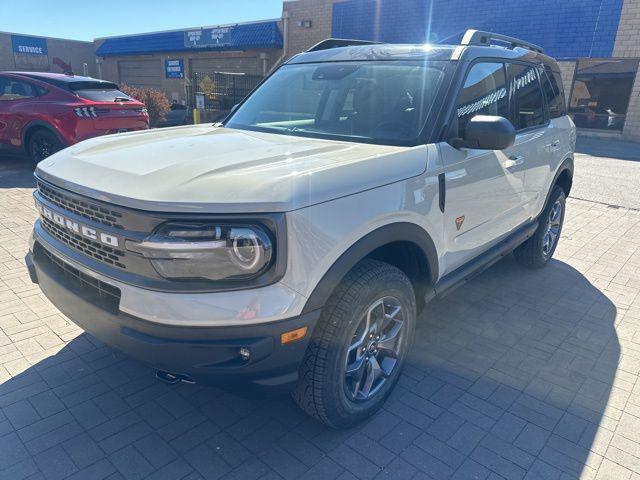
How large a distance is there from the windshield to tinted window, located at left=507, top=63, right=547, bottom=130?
1.03m

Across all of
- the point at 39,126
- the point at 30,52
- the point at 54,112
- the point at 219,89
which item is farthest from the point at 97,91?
the point at 30,52

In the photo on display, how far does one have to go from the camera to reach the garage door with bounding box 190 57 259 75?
25.1 m

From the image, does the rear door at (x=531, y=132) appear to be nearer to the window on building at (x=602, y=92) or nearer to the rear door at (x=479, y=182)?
the rear door at (x=479, y=182)

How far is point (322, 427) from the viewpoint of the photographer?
8.60ft

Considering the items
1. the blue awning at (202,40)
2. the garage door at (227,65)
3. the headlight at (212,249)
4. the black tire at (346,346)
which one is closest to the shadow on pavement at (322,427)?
the black tire at (346,346)

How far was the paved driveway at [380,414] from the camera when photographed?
236cm

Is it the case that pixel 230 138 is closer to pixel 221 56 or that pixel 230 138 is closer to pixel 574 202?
pixel 574 202

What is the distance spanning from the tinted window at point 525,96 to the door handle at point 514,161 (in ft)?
0.84

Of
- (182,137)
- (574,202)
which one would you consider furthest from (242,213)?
(574,202)

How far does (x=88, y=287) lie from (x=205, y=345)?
764 millimetres

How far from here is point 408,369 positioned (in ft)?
10.5

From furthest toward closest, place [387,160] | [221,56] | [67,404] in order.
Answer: [221,56]
[67,404]
[387,160]

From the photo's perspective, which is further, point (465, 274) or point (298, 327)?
point (465, 274)

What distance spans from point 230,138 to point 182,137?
327 millimetres
